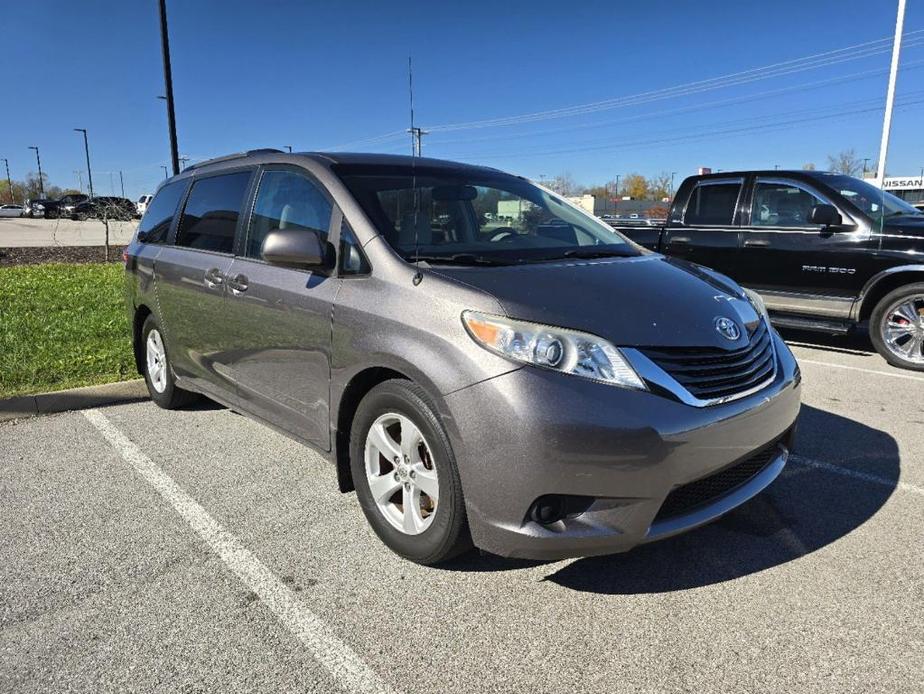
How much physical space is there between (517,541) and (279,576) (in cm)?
108

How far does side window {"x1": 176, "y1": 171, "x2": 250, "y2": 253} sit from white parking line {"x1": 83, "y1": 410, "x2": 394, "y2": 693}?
138 centimetres

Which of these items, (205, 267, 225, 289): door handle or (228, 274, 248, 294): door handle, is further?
(205, 267, 225, 289): door handle

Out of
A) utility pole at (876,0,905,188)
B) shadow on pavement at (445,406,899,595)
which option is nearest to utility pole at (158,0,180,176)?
shadow on pavement at (445,406,899,595)

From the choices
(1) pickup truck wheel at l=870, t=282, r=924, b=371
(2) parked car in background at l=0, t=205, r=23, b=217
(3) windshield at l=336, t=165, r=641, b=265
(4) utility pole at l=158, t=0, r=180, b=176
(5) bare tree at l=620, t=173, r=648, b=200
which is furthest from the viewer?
(5) bare tree at l=620, t=173, r=648, b=200

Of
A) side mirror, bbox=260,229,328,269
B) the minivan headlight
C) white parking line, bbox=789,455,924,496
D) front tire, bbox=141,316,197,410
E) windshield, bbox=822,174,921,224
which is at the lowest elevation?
white parking line, bbox=789,455,924,496

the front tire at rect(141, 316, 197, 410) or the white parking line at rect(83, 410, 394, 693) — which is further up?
the front tire at rect(141, 316, 197, 410)

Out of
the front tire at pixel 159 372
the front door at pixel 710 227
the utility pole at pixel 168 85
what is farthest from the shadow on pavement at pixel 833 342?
the utility pole at pixel 168 85

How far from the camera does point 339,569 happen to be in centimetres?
287

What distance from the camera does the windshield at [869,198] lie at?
6.80m

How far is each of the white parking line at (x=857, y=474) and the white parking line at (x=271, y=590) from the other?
9.54 ft

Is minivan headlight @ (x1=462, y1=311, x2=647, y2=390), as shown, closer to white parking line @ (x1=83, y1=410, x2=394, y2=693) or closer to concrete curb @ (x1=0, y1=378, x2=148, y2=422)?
white parking line @ (x1=83, y1=410, x2=394, y2=693)

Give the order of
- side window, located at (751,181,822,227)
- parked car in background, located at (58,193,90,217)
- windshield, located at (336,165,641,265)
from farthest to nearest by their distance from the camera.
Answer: parked car in background, located at (58,193,90,217) < side window, located at (751,181,822,227) < windshield, located at (336,165,641,265)

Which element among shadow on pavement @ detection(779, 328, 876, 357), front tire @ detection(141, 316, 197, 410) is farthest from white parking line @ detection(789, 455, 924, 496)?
front tire @ detection(141, 316, 197, 410)

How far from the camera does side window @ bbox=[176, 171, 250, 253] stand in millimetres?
3984
